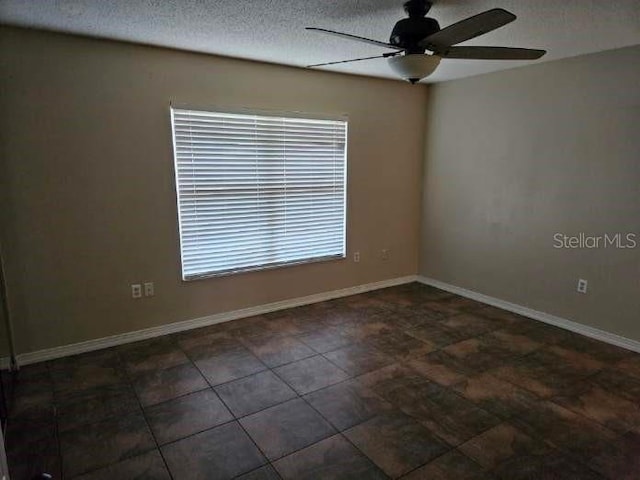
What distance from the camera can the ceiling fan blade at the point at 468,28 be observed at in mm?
1653

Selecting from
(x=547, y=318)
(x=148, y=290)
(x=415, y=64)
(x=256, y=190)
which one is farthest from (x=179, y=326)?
(x=547, y=318)

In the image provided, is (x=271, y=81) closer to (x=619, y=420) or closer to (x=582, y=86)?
(x=582, y=86)

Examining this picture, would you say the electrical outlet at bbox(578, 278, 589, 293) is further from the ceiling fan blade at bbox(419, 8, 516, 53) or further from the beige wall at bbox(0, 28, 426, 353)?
the beige wall at bbox(0, 28, 426, 353)

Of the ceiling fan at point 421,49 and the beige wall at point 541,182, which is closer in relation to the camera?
the ceiling fan at point 421,49

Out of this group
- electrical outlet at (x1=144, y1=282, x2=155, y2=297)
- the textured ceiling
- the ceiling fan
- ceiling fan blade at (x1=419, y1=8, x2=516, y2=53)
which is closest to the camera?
ceiling fan blade at (x1=419, y1=8, x2=516, y2=53)

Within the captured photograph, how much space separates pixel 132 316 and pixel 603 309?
3987 mm

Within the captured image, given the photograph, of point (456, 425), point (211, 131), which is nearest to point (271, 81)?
point (211, 131)

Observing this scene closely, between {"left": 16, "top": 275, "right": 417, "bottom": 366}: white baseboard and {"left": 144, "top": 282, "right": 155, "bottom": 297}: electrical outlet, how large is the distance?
0.31 m

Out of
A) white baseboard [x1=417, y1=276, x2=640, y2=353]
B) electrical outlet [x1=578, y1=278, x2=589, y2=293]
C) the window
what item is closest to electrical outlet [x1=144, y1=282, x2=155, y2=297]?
the window

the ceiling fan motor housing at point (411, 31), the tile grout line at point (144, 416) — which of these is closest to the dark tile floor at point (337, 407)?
the tile grout line at point (144, 416)

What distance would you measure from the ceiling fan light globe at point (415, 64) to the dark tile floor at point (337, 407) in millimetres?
1979

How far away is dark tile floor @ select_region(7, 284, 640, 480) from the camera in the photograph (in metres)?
2.00

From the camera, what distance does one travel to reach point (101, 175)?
3.05 metres

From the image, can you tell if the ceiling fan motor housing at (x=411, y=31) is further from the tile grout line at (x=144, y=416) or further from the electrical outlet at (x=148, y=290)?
the electrical outlet at (x=148, y=290)
